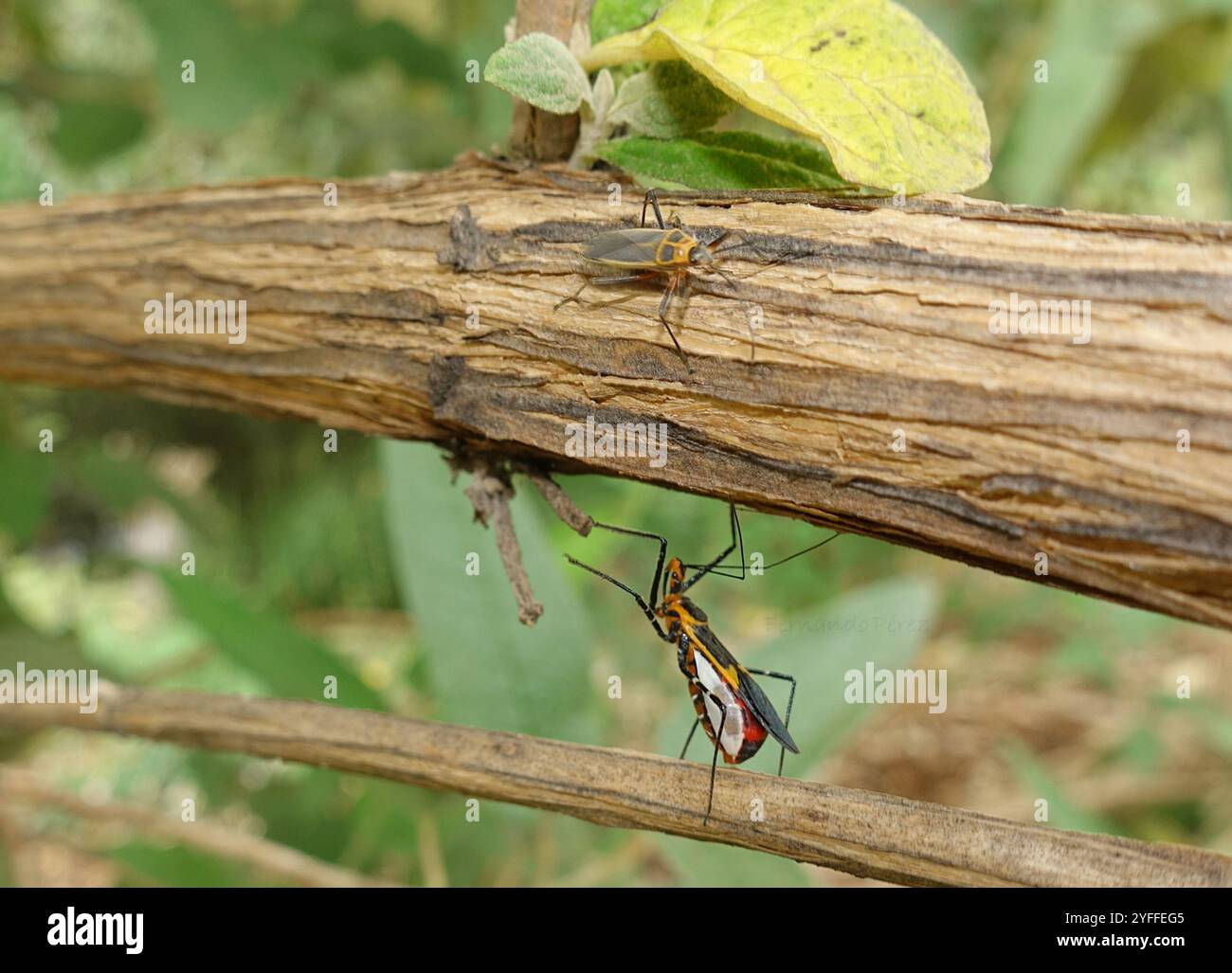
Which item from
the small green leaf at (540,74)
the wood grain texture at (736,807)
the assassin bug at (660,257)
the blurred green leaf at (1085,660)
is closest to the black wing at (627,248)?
the assassin bug at (660,257)

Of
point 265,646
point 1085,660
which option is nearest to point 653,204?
point 265,646

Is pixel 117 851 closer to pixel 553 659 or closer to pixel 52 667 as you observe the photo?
pixel 52 667

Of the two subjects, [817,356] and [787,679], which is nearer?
[817,356]

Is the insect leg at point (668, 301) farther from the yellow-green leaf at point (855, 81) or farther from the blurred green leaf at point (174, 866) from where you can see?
the blurred green leaf at point (174, 866)

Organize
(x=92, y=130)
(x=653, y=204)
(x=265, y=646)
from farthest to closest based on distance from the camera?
1. (x=92, y=130)
2. (x=265, y=646)
3. (x=653, y=204)

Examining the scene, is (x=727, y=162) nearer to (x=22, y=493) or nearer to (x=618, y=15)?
(x=618, y=15)

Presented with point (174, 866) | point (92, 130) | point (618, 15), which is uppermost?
point (92, 130)

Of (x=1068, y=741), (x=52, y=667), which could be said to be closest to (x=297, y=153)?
(x=52, y=667)
